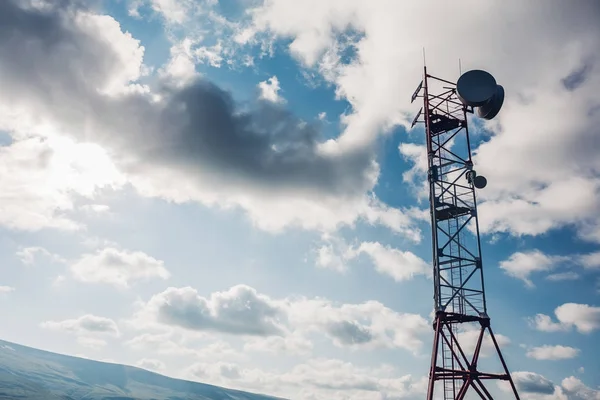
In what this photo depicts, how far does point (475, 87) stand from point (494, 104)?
8.03ft

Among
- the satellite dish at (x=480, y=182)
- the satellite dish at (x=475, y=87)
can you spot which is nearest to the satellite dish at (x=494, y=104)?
the satellite dish at (x=475, y=87)

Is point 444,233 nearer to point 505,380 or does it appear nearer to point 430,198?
point 430,198

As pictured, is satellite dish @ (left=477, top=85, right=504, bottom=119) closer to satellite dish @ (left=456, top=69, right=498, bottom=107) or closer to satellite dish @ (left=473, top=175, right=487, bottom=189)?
satellite dish @ (left=456, top=69, right=498, bottom=107)

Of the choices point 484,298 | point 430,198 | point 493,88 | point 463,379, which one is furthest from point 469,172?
point 463,379

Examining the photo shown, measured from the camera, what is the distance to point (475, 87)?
1671 inches

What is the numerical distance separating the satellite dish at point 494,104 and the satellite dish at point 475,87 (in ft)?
1.92

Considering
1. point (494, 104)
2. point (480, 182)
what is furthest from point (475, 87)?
point (480, 182)

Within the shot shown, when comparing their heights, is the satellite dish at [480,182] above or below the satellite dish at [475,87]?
below

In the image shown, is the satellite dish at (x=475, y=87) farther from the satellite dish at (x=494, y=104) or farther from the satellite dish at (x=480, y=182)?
the satellite dish at (x=480, y=182)

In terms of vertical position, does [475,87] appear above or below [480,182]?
above

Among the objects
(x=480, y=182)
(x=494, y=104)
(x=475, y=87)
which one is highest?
(x=475, y=87)

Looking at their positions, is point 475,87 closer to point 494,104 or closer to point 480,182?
point 494,104

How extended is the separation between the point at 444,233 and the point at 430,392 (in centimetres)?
1364

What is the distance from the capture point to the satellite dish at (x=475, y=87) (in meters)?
42.0
